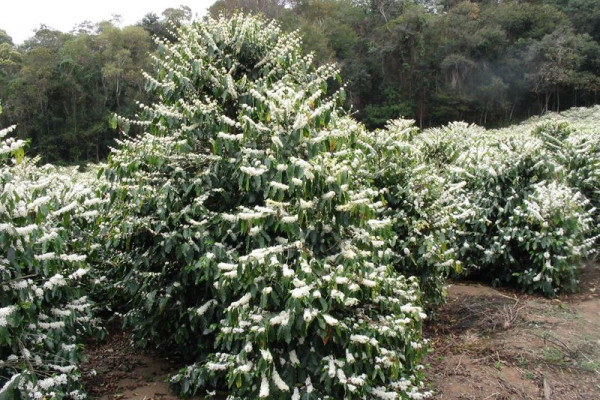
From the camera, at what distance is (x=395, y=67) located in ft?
110

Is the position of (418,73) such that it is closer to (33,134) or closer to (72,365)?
(33,134)

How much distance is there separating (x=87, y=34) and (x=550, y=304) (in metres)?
39.2

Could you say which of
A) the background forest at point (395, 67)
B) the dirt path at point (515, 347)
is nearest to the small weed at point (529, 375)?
the dirt path at point (515, 347)

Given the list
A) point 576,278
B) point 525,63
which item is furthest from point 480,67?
point 576,278

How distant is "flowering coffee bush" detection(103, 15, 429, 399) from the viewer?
2.83m

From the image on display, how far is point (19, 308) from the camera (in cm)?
266

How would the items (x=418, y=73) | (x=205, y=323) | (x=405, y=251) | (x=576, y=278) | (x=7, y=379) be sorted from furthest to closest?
1. (x=418, y=73)
2. (x=576, y=278)
3. (x=405, y=251)
4. (x=205, y=323)
5. (x=7, y=379)

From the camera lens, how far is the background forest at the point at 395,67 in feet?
97.2

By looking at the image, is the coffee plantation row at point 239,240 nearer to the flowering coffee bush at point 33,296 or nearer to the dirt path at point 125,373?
the flowering coffee bush at point 33,296

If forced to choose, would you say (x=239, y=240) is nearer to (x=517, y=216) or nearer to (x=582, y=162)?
(x=517, y=216)

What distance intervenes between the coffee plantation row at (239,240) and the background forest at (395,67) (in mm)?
26046

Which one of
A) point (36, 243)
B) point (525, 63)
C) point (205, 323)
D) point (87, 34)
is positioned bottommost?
point (205, 323)

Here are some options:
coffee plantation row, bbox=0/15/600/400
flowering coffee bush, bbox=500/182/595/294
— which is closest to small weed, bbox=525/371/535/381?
coffee plantation row, bbox=0/15/600/400

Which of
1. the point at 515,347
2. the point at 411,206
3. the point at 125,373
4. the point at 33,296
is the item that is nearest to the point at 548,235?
the point at 515,347
